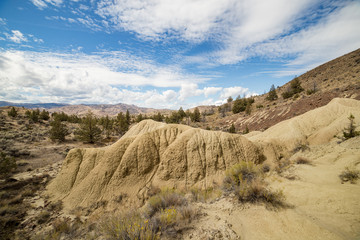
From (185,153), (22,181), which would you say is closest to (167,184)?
(185,153)

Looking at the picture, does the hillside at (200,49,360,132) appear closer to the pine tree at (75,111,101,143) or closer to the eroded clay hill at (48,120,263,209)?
the eroded clay hill at (48,120,263,209)

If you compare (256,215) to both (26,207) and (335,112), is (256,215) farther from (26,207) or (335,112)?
(335,112)

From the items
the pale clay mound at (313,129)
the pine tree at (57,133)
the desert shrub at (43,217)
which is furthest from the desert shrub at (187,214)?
the pine tree at (57,133)

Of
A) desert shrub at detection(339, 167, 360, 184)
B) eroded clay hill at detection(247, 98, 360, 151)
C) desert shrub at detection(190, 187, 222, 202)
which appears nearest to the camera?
desert shrub at detection(339, 167, 360, 184)

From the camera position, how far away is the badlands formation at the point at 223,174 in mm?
4121

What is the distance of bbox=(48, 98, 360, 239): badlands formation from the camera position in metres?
4.12

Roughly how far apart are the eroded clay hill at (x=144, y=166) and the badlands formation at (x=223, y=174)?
0.06 metres

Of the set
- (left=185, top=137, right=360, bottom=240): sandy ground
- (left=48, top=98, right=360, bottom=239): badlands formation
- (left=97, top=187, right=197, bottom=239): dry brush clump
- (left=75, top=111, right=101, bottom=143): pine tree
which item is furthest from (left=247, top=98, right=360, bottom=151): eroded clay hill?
(left=75, top=111, right=101, bottom=143): pine tree

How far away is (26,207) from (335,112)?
30220mm

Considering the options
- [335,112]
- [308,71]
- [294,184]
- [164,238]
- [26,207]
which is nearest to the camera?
[164,238]

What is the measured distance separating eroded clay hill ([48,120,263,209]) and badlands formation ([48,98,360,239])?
0.20ft

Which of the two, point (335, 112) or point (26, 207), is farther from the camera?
point (335, 112)

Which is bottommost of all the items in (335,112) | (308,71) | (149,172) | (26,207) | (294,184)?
(26,207)

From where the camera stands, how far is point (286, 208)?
477 centimetres
